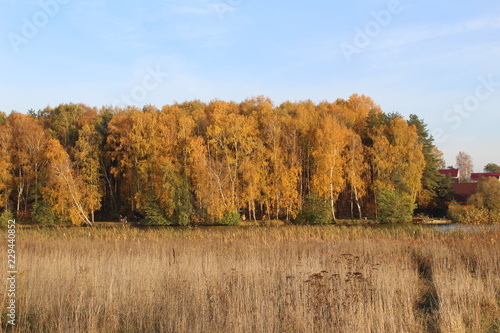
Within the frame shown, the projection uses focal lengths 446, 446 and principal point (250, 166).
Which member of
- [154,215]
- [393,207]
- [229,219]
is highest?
[393,207]

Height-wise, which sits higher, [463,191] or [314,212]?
[463,191]

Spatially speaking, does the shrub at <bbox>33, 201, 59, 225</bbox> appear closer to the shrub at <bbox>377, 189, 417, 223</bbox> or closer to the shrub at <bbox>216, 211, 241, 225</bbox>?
the shrub at <bbox>216, 211, 241, 225</bbox>

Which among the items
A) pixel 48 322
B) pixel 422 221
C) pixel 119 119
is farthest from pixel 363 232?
pixel 119 119

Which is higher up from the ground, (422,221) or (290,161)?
(290,161)

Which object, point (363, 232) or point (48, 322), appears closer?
point (48, 322)

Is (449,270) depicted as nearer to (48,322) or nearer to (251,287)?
(251,287)

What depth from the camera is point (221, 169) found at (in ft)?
132

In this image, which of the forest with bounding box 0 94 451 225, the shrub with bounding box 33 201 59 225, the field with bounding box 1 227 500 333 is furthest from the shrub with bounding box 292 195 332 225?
the field with bounding box 1 227 500 333

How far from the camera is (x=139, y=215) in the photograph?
45781 mm

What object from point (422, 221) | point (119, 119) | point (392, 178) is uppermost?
point (119, 119)

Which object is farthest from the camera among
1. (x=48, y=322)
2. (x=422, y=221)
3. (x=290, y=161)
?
(x=290, y=161)

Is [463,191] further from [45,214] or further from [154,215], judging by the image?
[45,214]

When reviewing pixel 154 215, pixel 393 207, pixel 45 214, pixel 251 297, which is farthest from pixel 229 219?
pixel 251 297

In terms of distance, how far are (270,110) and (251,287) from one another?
127 feet
